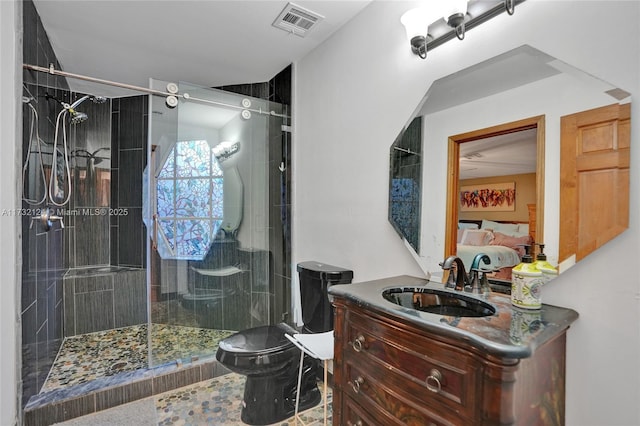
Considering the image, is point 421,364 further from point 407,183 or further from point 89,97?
point 89,97

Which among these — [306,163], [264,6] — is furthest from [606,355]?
[264,6]

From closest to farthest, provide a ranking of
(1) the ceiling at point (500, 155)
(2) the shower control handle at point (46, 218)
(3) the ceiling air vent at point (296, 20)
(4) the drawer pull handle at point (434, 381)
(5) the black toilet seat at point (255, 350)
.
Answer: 1. (4) the drawer pull handle at point (434, 381)
2. (1) the ceiling at point (500, 155)
3. (5) the black toilet seat at point (255, 350)
4. (3) the ceiling air vent at point (296, 20)
5. (2) the shower control handle at point (46, 218)

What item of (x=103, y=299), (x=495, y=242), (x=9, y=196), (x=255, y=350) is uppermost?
(x=9, y=196)

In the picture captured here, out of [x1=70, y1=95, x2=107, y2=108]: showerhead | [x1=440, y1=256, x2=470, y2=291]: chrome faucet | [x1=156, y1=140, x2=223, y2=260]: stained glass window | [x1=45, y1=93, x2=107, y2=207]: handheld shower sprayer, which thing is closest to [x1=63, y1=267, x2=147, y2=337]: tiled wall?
[x1=45, y1=93, x2=107, y2=207]: handheld shower sprayer

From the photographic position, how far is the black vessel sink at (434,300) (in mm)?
1257

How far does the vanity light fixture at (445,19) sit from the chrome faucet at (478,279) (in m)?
0.95

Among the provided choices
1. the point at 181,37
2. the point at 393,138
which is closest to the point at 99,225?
the point at 181,37

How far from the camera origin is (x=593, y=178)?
1030mm

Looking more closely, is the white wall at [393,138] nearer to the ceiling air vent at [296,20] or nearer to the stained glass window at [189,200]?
the ceiling air vent at [296,20]

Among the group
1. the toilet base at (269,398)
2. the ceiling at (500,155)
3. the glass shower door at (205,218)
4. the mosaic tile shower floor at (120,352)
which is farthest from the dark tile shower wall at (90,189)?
the ceiling at (500,155)

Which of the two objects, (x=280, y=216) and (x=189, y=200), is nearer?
(x=189, y=200)

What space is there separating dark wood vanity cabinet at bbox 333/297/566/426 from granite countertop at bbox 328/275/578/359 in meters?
0.02

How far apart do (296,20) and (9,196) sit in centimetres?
191

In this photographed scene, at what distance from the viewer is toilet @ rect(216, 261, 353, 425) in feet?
5.75
